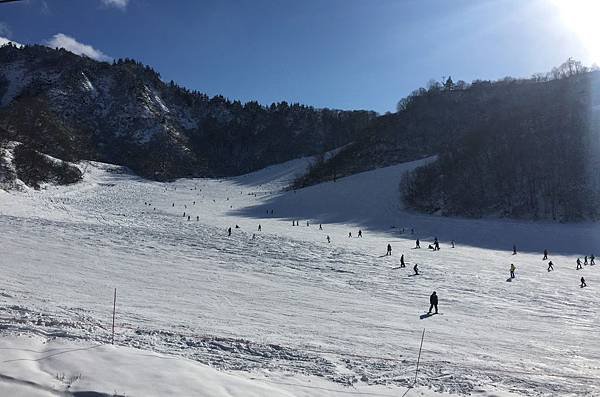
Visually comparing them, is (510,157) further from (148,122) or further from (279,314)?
(148,122)

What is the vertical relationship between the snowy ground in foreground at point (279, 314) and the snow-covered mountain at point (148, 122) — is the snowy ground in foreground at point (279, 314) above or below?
below

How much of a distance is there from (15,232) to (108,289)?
51.2 feet

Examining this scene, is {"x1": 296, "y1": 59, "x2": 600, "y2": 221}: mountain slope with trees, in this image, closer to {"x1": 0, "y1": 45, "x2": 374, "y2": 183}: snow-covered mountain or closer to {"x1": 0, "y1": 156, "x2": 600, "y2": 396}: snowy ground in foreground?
{"x1": 0, "y1": 156, "x2": 600, "y2": 396}: snowy ground in foreground

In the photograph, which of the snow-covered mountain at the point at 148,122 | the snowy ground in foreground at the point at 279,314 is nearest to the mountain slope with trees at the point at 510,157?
the snowy ground in foreground at the point at 279,314

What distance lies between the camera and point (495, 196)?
72.0 metres

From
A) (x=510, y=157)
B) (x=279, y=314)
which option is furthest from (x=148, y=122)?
(x=279, y=314)

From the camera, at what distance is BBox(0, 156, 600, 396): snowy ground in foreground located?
8555 mm

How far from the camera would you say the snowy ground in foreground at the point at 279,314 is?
337 inches

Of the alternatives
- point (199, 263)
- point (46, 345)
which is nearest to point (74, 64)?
point (199, 263)

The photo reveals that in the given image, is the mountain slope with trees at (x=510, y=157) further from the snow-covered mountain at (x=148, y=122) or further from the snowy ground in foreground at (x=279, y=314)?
the snow-covered mountain at (x=148, y=122)

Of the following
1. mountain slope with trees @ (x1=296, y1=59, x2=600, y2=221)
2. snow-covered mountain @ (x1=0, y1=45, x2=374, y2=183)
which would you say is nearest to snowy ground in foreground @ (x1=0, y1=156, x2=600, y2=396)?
mountain slope with trees @ (x1=296, y1=59, x2=600, y2=221)

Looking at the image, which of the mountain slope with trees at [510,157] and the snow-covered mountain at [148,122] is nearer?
the mountain slope with trees at [510,157]

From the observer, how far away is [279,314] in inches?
635

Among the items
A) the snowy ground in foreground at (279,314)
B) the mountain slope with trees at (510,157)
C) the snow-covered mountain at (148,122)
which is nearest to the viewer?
A: the snowy ground in foreground at (279,314)
